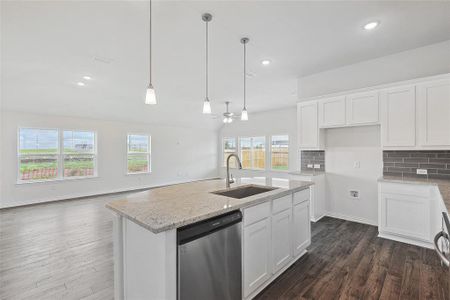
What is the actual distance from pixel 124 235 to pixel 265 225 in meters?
1.26

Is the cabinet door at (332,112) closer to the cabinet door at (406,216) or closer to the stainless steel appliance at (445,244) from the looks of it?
the cabinet door at (406,216)

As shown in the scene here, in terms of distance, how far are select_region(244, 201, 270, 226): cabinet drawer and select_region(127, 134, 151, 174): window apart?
6.11 metres

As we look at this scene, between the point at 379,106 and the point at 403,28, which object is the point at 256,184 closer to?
the point at 379,106

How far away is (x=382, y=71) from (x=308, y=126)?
57.3 inches

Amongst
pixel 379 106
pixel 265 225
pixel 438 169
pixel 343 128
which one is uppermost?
pixel 379 106

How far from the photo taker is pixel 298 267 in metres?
2.41

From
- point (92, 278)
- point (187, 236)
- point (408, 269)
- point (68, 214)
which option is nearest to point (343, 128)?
point (408, 269)

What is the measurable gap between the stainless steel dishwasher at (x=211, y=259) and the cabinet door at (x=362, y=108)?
2.97 m

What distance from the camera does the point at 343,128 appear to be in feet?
13.1

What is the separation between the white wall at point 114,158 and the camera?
500 centimetres

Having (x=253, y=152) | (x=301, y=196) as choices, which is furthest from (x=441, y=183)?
(x=253, y=152)

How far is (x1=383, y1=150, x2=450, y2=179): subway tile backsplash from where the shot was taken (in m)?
2.99

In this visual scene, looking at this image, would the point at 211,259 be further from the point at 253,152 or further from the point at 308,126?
the point at 253,152

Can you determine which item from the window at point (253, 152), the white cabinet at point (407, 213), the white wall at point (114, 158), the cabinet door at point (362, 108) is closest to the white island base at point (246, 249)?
the white cabinet at point (407, 213)
